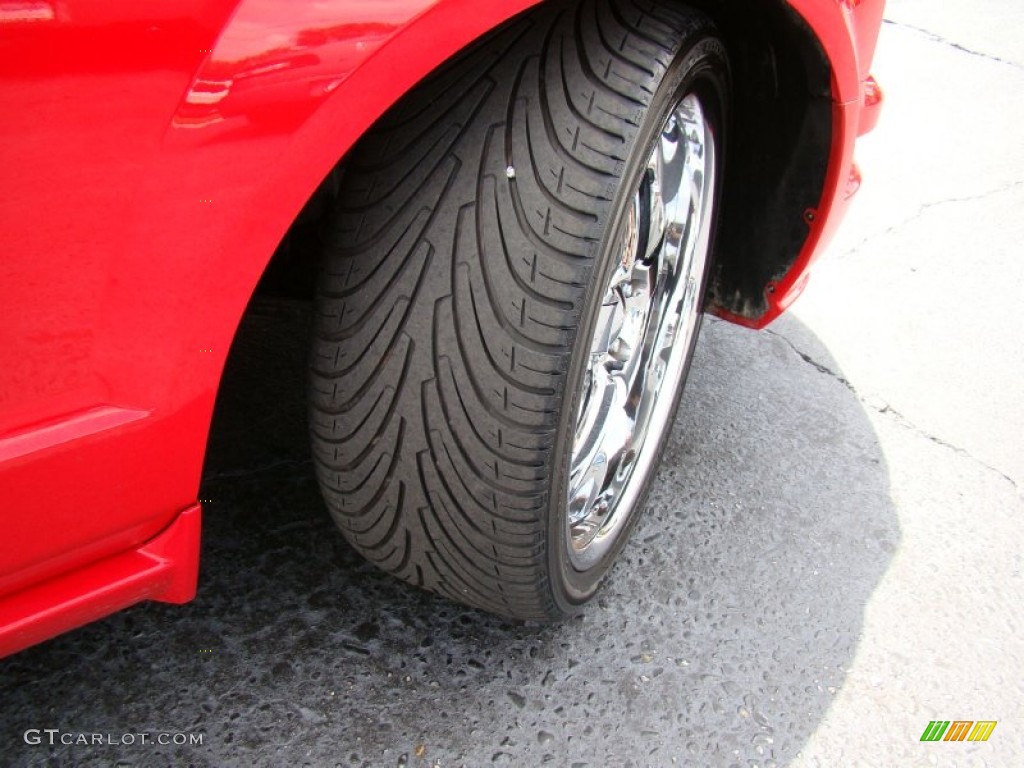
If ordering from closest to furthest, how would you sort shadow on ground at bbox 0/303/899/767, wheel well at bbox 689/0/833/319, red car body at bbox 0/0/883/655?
red car body at bbox 0/0/883/655, shadow on ground at bbox 0/303/899/767, wheel well at bbox 689/0/833/319

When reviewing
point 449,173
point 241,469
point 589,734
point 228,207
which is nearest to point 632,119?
point 449,173

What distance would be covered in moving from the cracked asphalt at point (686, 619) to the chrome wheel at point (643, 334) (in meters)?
0.19

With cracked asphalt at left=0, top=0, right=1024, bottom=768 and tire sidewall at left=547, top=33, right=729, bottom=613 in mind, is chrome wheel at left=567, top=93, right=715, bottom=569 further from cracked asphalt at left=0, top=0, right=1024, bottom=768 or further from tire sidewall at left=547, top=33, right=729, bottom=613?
cracked asphalt at left=0, top=0, right=1024, bottom=768

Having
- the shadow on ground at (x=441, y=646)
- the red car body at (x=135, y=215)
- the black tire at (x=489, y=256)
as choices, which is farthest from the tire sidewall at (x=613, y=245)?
the red car body at (x=135, y=215)

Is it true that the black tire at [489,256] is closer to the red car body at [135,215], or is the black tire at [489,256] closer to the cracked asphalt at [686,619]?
the red car body at [135,215]

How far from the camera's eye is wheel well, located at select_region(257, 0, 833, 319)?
1561 millimetres

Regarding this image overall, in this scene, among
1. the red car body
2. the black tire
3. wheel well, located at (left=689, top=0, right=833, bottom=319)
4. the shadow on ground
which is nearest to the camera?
the red car body

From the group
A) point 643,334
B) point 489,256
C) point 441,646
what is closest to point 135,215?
point 489,256

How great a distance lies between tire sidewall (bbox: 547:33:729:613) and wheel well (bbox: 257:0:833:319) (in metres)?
0.09

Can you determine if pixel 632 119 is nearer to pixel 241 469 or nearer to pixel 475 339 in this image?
pixel 475 339

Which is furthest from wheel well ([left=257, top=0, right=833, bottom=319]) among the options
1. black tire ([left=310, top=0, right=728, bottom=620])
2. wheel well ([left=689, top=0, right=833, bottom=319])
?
black tire ([left=310, top=0, right=728, bottom=620])

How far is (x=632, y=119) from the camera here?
1197 millimetres

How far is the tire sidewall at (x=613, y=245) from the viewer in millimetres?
1208

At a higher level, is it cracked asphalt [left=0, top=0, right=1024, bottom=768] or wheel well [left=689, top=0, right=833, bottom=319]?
wheel well [left=689, top=0, right=833, bottom=319]
